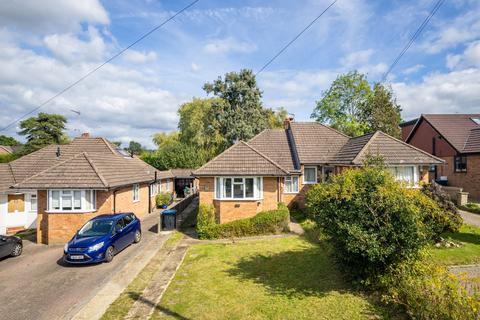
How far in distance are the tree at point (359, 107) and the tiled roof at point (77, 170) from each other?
25.1m

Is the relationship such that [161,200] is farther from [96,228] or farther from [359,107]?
[359,107]

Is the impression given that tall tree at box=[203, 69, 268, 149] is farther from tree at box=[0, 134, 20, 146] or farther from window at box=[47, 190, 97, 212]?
tree at box=[0, 134, 20, 146]

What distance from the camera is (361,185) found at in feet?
26.8

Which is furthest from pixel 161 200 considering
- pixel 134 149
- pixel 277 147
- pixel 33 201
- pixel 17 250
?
pixel 134 149

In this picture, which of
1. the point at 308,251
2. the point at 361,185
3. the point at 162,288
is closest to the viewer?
the point at 361,185

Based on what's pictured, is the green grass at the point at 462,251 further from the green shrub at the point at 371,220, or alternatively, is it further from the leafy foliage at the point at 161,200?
the leafy foliage at the point at 161,200

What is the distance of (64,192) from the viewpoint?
15570 mm

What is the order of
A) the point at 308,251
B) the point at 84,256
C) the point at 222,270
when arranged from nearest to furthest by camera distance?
the point at 222,270 → the point at 84,256 → the point at 308,251

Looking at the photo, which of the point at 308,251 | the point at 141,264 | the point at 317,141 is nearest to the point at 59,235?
the point at 141,264

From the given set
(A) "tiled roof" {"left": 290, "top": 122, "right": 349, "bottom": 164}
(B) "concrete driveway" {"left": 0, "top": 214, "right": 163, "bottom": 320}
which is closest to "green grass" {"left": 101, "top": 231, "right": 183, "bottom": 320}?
(B) "concrete driveway" {"left": 0, "top": 214, "right": 163, "bottom": 320}

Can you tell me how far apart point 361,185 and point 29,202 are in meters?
22.4

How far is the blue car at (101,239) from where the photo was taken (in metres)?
11.3

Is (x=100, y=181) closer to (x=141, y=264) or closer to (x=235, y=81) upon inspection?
(x=141, y=264)

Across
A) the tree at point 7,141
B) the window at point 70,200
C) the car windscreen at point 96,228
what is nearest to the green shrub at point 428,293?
the car windscreen at point 96,228
